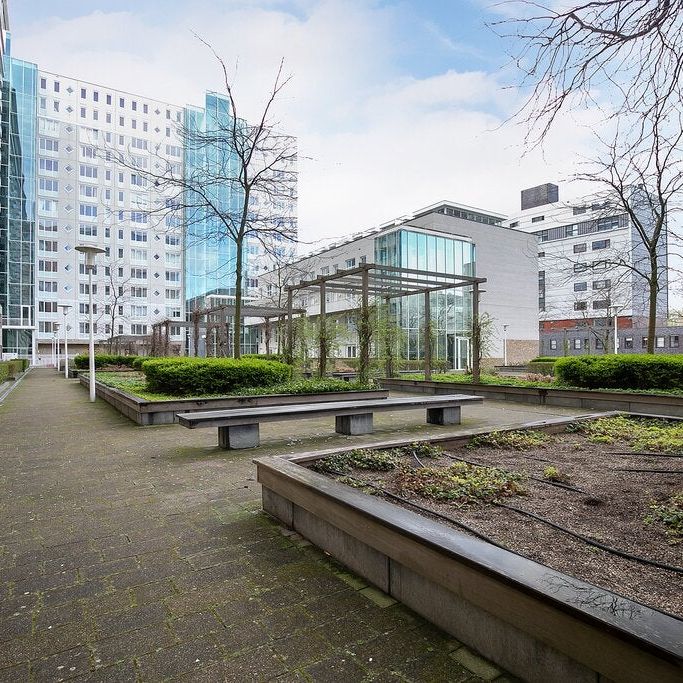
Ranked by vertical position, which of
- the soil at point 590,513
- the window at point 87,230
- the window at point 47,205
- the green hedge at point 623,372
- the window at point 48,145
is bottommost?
the soil at point 590,513

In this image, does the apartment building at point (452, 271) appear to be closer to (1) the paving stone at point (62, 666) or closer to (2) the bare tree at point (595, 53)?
(2) the bare tree at point (595, 53)

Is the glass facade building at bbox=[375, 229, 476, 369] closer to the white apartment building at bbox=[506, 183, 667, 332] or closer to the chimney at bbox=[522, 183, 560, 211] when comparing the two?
the white apartment building at bbox=[506, 183, 667, 332]

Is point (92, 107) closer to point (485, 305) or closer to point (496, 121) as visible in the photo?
point (485, 305)

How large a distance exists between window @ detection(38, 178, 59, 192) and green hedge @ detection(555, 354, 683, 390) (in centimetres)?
6125

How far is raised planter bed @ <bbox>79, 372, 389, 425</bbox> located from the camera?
8945 mm

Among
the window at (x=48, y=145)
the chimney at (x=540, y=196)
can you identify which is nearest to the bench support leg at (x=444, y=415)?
the window at (x=48, y=145)

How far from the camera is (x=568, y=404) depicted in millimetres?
11773

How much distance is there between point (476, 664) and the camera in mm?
2018

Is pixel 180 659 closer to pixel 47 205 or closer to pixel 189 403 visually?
pixel 189 403

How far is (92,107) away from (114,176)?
9.08 metres

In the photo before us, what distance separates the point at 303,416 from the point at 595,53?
5.36m

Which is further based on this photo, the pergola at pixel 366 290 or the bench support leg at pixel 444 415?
the pergola at pixel 366 290

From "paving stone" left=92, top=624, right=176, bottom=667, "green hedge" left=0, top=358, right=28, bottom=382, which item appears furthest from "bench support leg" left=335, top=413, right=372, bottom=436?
"green hedge" left=0, top=358, right=28, bottom=382

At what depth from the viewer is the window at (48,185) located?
55.3 metres
